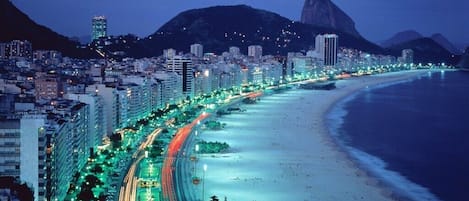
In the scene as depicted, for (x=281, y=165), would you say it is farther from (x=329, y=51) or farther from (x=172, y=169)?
(x=329, y=51)

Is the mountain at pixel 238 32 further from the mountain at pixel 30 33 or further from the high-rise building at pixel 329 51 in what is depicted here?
the mountain at pixel 30 33

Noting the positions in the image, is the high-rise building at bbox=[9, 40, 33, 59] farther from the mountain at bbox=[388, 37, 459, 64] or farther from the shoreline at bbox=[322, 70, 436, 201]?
the mountain at bbox=[388, 37, 459, 64]

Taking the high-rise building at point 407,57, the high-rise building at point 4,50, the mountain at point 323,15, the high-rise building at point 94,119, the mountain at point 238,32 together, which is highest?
the mountain at point 323,15

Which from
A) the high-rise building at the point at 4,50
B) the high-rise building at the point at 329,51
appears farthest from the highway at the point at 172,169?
the high-rise building at the point at 329,51

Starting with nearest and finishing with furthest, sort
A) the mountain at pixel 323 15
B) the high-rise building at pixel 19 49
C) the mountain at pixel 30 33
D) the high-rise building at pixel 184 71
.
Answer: the high-rise building at pixel 184 71 < the high-rise building at pixel 19 49 < the mountain at pixel 30 33 < the mountain at pixel 323 15

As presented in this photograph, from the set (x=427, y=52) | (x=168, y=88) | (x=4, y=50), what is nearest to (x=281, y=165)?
(x=168, y=88)

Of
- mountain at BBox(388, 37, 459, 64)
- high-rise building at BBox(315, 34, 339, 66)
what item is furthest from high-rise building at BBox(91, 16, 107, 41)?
mountain at BBox(388, 37, 459, 64)

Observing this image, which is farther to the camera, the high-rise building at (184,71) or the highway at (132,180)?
the high-rise building at (184,71)
